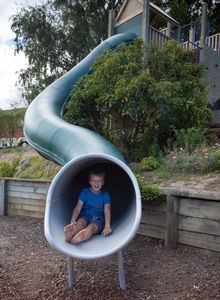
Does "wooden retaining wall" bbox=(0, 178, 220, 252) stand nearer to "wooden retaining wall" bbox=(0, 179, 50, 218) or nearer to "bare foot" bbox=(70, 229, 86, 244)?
"bare foot" bbox=(70, 229, 86, 244)

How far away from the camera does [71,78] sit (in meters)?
9.05

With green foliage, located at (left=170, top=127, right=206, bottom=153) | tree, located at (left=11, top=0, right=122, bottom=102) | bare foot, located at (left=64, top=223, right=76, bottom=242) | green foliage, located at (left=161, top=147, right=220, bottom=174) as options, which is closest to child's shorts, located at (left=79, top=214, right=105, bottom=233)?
bare foot, located at (left=64, top=223, right=76, bottom=242)

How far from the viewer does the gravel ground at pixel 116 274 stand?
10.3 feet

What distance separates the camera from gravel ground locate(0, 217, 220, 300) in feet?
10.3

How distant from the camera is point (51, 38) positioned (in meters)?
18.1

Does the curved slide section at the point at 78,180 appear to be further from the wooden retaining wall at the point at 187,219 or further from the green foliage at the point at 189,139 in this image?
the green foliage at the point at 189,139

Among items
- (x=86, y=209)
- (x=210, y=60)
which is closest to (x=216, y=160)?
(x=86, y=209)

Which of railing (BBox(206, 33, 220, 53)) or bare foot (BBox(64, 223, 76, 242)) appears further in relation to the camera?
railing (BBox(206, 33, 220, 53))

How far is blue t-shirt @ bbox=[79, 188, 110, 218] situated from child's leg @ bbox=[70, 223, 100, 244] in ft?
0.54

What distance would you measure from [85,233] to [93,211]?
356mm

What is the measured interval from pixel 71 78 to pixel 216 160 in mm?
4932

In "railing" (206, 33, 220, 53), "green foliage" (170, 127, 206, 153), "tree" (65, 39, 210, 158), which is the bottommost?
"green foliage" (170, 127, 206, 153)

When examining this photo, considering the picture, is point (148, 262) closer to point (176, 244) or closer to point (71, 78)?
point (176, 244)

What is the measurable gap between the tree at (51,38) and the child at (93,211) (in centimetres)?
1480
